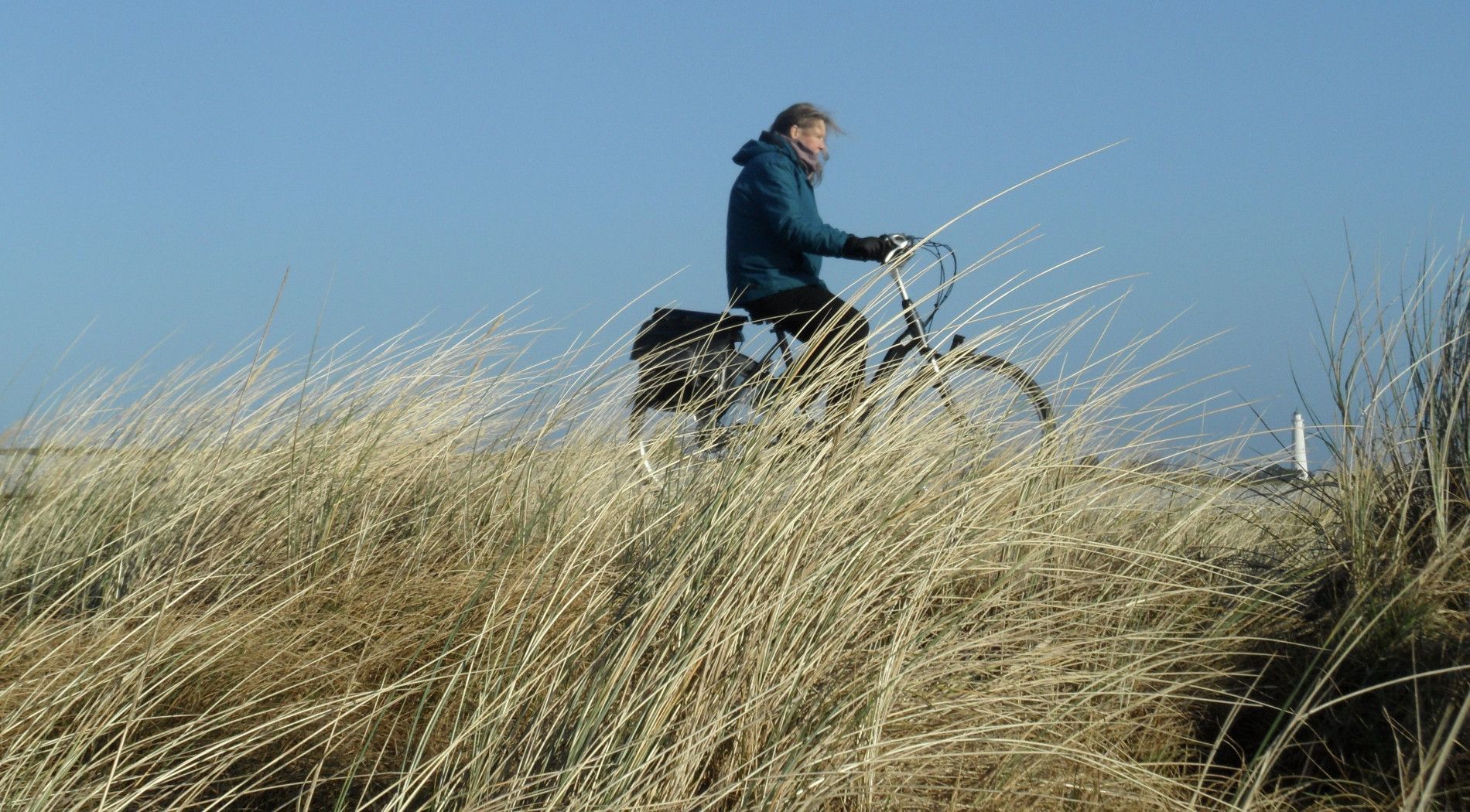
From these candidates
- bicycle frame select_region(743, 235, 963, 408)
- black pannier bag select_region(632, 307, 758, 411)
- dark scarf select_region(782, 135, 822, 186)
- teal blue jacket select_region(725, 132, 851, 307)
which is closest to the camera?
bicycle frame select_region(743, 235, 963, 408)

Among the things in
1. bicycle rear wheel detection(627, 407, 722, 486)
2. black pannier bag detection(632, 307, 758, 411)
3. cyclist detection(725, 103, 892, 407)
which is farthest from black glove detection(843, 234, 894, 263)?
bicycle rear wheel detection(627, 407, 722, 486)

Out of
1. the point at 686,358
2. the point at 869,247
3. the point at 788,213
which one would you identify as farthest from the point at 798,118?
the point at 686,358

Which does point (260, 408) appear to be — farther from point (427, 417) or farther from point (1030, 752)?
point (1030, 752)

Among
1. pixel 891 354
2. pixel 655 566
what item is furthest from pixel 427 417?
pixel 655 566

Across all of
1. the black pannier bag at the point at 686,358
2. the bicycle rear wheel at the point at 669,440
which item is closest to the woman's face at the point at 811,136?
the black pannier bag at the point at 686,358

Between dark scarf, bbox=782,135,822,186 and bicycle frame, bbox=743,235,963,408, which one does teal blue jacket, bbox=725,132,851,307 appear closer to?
dark scarf, bbox=782,135,822,186

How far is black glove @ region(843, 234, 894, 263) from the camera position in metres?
4.12

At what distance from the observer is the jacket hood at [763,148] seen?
4.50 m

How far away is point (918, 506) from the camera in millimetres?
2061

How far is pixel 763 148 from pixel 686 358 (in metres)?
0.94

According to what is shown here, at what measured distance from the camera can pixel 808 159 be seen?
455cm

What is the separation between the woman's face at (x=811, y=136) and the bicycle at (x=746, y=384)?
0.65 meters

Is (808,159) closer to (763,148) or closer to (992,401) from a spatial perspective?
(763,148)

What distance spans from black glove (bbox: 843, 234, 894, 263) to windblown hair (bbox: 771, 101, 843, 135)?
624 mm
